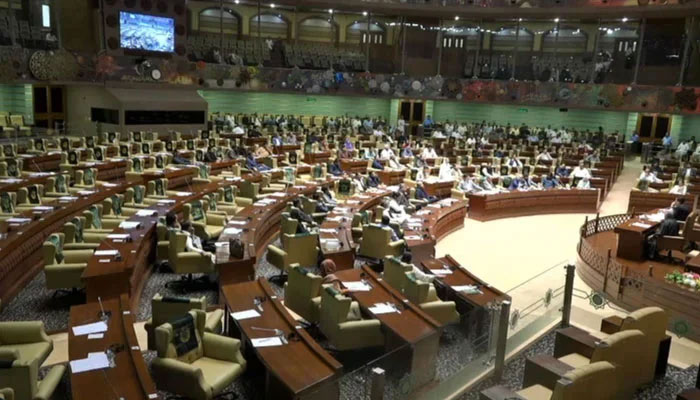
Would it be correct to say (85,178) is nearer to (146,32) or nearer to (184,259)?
(184,259)

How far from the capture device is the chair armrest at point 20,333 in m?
5.74

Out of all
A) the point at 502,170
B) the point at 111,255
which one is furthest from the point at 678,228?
the point at 111,255

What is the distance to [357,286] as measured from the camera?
7.62 metres

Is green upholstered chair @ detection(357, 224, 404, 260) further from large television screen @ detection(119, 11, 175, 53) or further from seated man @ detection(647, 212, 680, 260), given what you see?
large television screen @ detection(119, 11, 175, 53)

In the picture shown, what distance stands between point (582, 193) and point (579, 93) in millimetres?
10805

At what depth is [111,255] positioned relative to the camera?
26.4 ft

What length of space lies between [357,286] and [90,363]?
3.47 m

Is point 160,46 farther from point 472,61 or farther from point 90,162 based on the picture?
point 472,61

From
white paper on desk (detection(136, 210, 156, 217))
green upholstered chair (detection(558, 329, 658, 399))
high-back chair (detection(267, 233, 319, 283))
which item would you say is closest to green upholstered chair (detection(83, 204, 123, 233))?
white paper on desk (detection(136, 210, 156, 217))

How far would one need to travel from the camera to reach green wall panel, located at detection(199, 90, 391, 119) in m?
31.1

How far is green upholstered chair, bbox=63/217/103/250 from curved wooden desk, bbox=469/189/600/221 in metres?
10.2

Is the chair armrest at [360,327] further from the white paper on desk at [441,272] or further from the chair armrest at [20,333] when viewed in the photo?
the chair armrest at [20,333]

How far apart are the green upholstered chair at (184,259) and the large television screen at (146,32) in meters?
16.8

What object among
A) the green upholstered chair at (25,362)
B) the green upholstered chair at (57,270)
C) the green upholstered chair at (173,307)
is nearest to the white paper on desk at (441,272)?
the green upholstered chair at (173,307)
